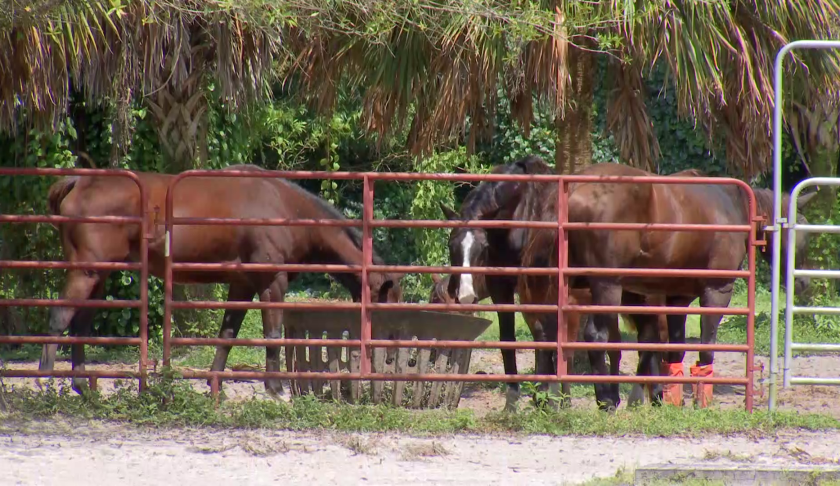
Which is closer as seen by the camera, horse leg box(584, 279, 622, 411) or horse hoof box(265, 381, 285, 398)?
horse leg box(584, 279, 622, 411)

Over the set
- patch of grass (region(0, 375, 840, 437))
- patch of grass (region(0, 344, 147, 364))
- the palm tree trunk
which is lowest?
patch of grass (region(0, 344, 147, 364))

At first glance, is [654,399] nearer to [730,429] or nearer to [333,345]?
[730,429]

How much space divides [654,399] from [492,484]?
288 cm

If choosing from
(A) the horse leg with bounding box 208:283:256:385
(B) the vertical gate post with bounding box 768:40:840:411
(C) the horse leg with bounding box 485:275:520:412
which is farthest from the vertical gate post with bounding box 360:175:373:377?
(B) the vertical gate post with bounding box 768:40:840:411

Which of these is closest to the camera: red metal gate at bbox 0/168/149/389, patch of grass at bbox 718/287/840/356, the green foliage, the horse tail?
red metal gate at bbox 0/168/149/389

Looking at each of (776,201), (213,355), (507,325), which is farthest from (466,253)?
(213,355)

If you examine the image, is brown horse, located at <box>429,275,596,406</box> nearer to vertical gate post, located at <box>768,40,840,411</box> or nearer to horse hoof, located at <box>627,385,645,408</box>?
horse hoof, located at <box>627,385,645,408</box>

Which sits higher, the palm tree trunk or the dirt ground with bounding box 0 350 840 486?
the palm tree trunk

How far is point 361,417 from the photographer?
5.91 m

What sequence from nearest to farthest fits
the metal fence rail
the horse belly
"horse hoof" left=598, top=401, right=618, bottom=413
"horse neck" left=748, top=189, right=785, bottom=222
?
the metal fence rail → "horse hoof" left=598, top=401, right=618, bottom=413 → the horse belly → "horse neck" left=748, top=189, right=785, bottom=222

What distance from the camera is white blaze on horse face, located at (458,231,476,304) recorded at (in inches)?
283

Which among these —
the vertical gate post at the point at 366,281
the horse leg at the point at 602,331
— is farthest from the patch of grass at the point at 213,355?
the horse leg at the point at 602,331

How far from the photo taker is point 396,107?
28.2 feet

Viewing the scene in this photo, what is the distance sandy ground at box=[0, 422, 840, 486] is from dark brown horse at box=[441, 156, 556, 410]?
1.61 metres
